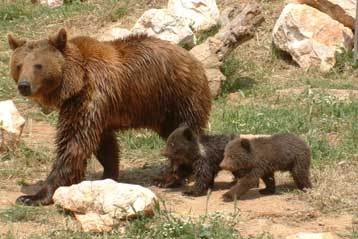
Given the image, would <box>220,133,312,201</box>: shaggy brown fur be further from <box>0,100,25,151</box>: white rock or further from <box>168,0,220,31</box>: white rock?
<box>168,0,220,31</box>: white rock

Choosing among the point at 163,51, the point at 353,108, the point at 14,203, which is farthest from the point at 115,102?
the point at 353,108

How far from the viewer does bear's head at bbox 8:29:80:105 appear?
7.97m

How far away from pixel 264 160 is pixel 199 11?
22.3ft

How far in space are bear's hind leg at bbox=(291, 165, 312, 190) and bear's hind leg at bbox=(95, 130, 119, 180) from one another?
6.54ft

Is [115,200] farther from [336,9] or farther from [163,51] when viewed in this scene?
[336,9]

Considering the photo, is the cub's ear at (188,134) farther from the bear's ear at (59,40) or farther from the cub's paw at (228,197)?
the bear's ear at (59,40)

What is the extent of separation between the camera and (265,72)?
1334 cm

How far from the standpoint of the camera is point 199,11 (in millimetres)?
14242

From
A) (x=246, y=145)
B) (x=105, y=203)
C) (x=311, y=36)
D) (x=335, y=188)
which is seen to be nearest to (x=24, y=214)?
(x=105, y=203)

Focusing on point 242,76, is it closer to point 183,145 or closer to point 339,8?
point 339,8

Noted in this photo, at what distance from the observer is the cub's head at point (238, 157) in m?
7.79

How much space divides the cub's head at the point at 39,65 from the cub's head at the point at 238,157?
176 cm

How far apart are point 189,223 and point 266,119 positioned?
407 centimetres

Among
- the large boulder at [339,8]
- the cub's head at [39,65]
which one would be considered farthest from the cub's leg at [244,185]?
the large boulder at [339,8]
